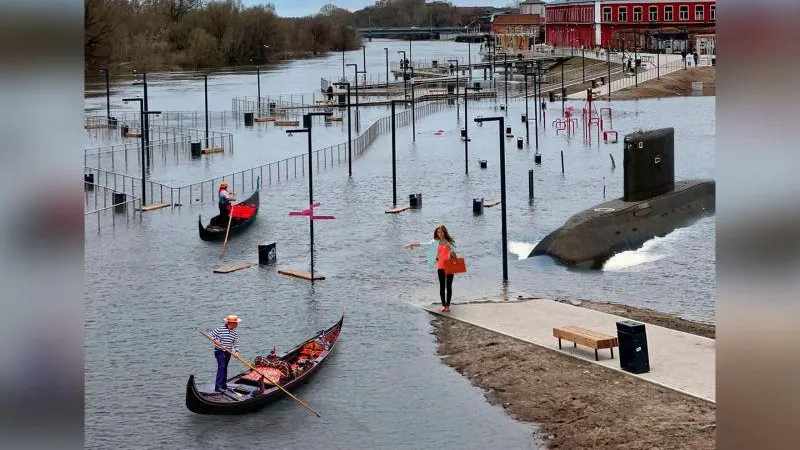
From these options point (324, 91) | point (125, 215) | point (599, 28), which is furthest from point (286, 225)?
point (599, 28)

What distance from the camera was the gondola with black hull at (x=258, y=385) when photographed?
1664 centimetres

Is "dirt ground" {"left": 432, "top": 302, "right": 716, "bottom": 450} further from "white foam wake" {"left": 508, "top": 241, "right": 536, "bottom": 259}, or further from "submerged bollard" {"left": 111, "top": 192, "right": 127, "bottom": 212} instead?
"submerged bollard" {"left": 111, "top": 192, "right": 127, "bottom": 212}

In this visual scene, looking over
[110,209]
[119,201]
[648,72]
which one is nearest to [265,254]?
[110,209]

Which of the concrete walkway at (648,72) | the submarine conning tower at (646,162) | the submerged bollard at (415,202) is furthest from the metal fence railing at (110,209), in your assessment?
the concrete walkway at (648,72)

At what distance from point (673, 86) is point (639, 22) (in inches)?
1058

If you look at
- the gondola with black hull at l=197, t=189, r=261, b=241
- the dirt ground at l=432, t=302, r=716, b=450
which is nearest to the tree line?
the gondola with black hull at l=197, t=189, r=261, b=241

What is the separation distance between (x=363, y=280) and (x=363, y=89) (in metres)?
80.7

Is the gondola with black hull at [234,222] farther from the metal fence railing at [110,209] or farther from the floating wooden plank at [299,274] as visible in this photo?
the floating wooden plank at [299,274]

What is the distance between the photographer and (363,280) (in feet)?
91.1

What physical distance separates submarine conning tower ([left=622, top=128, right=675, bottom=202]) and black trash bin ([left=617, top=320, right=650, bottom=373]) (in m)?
14.4

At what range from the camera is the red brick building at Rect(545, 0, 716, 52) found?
11619 cm

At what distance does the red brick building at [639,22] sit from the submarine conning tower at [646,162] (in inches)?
3286
